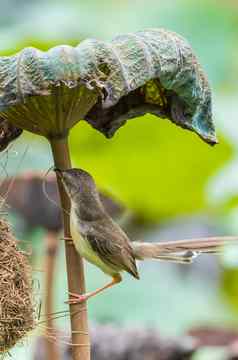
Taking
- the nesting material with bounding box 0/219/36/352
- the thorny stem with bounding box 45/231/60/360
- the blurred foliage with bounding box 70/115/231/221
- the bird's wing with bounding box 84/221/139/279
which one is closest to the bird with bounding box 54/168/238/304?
the bird's wing with bounding box 84/221/139/279

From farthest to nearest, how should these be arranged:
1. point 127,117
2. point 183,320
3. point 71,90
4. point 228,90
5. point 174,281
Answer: point 228,90
point 174,281
point 183,320
point 127,117
point 71,90

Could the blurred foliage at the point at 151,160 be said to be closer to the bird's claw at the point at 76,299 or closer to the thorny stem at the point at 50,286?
the thorny stem at the point at 50,286

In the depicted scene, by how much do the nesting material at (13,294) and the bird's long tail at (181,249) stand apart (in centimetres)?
20

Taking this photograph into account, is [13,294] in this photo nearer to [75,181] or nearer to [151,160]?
[75,181]

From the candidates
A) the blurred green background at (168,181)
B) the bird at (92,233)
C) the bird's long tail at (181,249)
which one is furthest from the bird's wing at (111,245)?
the blurred green background at (168,181)

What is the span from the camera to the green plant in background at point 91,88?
5.60ft

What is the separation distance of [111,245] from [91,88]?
289 mm

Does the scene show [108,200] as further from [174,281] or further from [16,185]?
[174,281]

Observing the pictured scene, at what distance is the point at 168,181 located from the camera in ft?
13.4

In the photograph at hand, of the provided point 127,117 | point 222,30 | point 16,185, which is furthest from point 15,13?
point 127,117

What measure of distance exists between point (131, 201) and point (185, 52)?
2.46 metres

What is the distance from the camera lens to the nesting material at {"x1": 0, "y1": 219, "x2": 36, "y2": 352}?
1.91m

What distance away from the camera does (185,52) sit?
5.96 ft

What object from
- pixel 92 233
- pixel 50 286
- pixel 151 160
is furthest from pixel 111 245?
pixel 151 160
